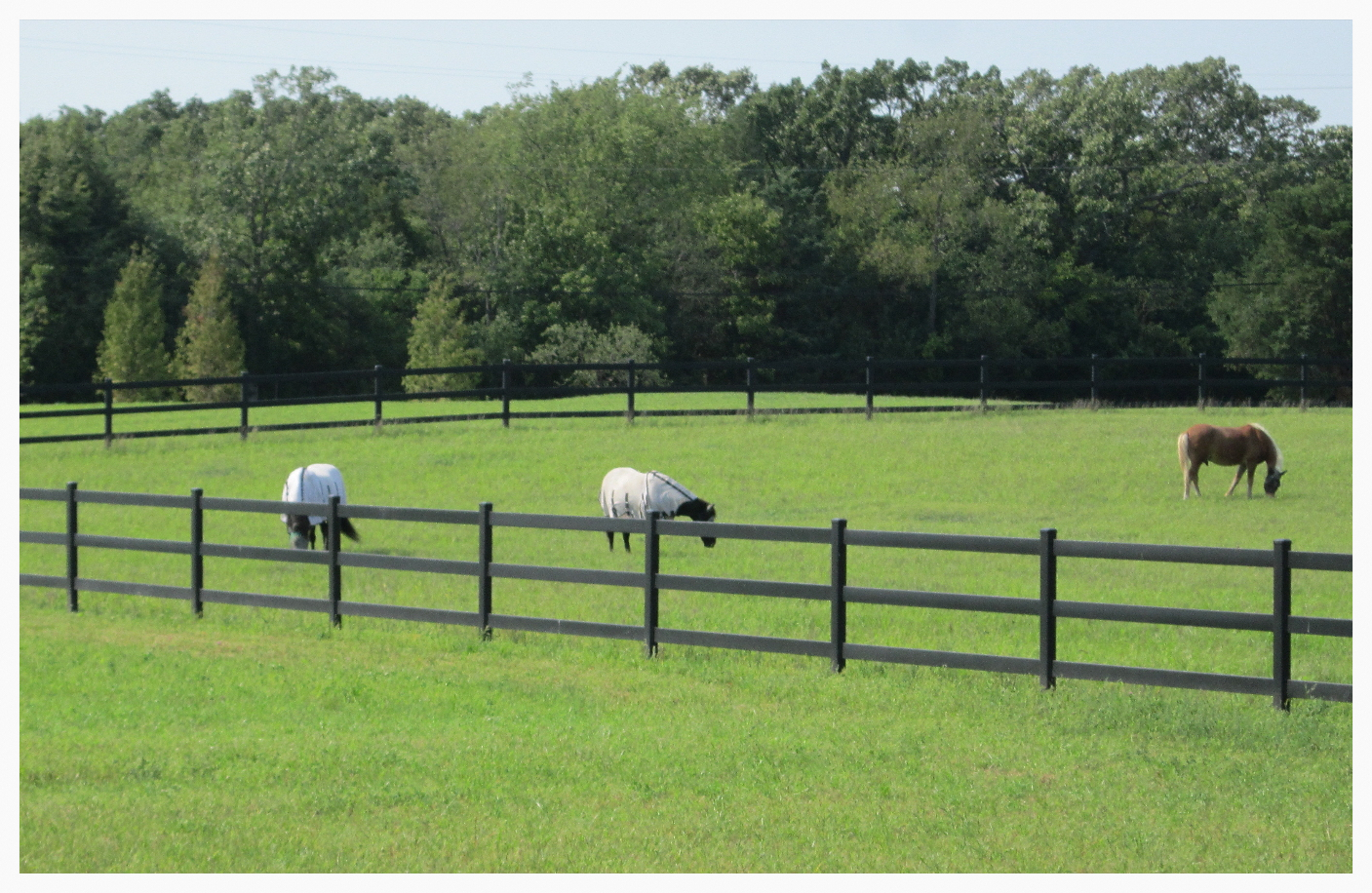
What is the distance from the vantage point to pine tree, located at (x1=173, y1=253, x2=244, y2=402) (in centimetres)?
5059

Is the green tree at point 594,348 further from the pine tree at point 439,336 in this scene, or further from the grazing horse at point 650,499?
the grazing horse at point 650,499

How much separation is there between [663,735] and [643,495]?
8.87 meters

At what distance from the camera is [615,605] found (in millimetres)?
13672

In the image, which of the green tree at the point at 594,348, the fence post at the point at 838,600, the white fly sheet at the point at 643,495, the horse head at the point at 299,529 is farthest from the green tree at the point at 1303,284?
the fence post at the point at 838,600

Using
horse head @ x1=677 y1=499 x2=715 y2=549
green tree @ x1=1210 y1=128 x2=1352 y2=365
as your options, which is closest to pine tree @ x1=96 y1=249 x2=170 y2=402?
horse head @ x1=677 y1=499 x2=715 y2=549

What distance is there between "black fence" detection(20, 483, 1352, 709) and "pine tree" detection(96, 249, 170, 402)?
37.8 meters

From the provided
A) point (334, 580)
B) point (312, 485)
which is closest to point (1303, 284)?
point (312, 485)

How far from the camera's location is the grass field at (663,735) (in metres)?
6.66

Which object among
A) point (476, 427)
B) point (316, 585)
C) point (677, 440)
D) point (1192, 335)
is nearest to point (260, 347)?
point (476, 427)

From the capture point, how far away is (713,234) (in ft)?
201

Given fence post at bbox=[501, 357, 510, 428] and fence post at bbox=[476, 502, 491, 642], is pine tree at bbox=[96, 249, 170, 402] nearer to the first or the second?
fence post at bbox=[501, 357, 510, 428]

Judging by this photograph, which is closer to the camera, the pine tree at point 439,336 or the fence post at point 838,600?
the fence post at point 838,600

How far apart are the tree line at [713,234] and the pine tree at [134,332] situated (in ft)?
0.81
